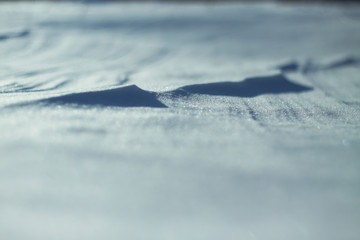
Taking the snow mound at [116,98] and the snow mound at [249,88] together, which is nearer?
the snow mound at [116,98]

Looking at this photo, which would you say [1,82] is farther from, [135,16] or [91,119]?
[135,16]

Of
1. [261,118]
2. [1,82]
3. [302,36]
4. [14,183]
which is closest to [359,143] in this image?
[261,118]

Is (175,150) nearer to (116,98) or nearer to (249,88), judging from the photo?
(116,98)

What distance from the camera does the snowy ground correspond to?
0.42 meters

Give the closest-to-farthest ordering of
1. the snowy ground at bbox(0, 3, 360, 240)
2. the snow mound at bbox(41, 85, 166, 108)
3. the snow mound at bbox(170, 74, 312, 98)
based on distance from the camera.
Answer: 1. the snowy ground at bbox(0, 3, 360, 240)
2. the snow mound at bbox(41, 85, 166, 108)
3. the snow mound at bbox(170, 74, 312, 98)

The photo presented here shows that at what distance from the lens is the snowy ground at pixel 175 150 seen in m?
0.42

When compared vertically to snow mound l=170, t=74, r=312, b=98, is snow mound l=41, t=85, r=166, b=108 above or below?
above

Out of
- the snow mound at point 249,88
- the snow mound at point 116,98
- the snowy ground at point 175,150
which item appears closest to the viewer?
the snowy ground at point 175,150

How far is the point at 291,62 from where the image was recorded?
58.1 inches

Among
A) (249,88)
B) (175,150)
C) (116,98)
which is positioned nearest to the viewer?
(175,150)

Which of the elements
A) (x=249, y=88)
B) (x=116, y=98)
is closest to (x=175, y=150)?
(x=116, y=98)

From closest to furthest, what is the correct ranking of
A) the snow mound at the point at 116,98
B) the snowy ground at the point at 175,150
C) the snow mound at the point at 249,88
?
the snowy ground at the point at 175,150 → the snow mound at the point at 116,98 → the snow mound at the point at 249,88

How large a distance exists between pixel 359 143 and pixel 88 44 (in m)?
1.40

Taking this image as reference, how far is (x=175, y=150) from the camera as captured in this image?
57cm
